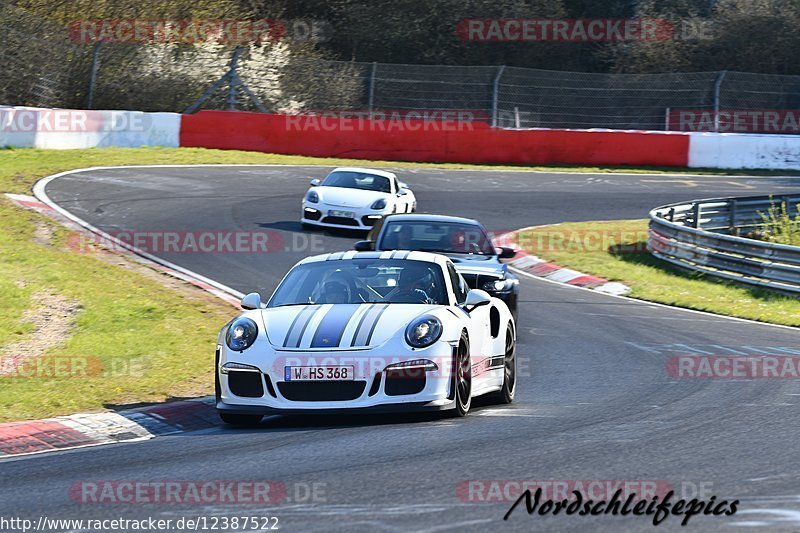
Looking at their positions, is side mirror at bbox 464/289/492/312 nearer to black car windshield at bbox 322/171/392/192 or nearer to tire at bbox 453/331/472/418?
tire at bbox 453/331/472/418

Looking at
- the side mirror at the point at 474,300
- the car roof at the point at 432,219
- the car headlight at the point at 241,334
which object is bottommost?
the car headlight at the point at 241,334

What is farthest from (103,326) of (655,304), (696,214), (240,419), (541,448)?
(696,214)

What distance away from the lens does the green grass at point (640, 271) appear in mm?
17875

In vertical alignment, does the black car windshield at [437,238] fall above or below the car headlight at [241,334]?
above

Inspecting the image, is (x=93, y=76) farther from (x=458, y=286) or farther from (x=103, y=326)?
(x=458, y=286)

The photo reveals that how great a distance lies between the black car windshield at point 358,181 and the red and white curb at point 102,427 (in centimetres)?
1360

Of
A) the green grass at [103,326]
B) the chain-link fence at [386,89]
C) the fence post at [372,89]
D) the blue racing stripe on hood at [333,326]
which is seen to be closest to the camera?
the blue racing stripe on hood at [333,326]

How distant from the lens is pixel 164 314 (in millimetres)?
13898

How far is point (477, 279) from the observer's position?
13359mm

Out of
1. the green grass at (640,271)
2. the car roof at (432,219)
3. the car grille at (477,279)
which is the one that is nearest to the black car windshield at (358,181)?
the green grass at (640,271)

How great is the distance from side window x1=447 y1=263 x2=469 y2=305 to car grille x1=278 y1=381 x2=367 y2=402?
65.8 inches

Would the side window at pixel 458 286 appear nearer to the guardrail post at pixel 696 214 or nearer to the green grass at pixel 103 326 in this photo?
the green grass at pixel 103 326

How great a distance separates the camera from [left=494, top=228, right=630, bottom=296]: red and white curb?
64.0 feet

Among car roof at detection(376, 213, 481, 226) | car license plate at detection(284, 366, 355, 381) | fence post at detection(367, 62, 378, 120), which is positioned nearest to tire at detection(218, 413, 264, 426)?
car license plate at detection(284, 366, 355, 381)
